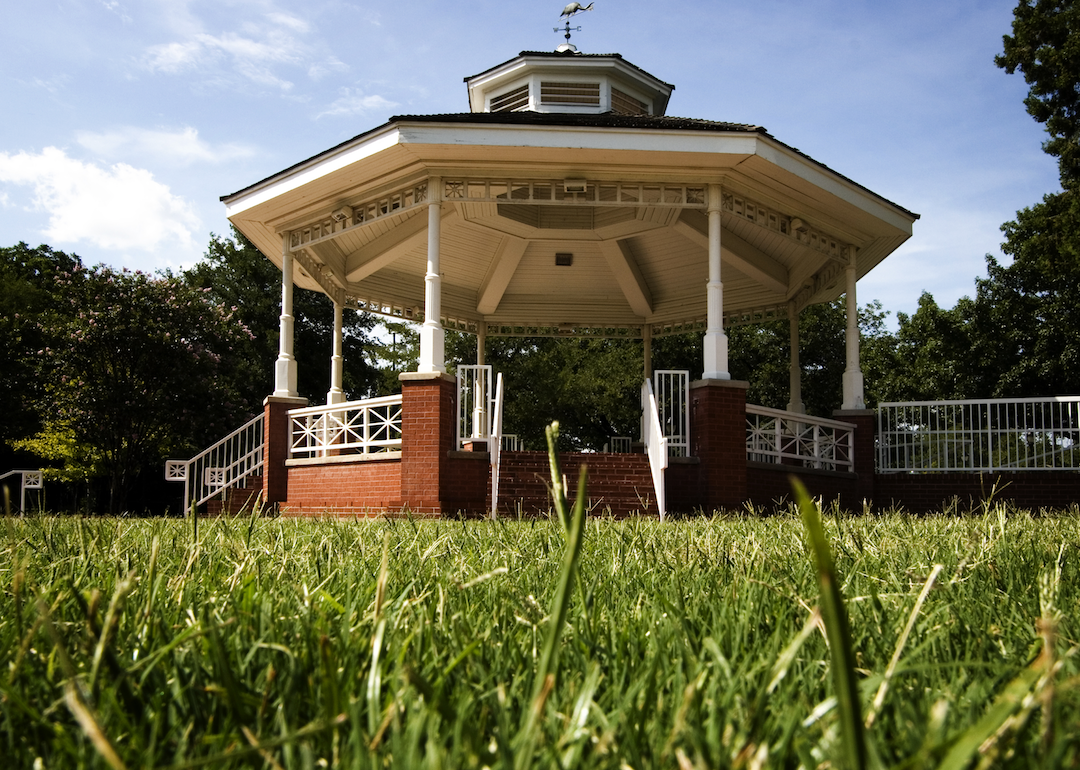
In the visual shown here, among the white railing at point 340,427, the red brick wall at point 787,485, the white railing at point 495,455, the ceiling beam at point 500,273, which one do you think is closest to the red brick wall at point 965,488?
the red brick wall at point 787,485

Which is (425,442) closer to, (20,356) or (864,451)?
(864,451)

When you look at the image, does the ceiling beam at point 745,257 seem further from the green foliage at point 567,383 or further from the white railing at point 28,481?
the green foliage at point 567,383

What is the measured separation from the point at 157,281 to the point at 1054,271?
74.3 feet

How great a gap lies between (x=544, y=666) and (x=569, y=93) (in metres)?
15.6

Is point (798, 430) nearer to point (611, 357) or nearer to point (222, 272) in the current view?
point (611, 357)

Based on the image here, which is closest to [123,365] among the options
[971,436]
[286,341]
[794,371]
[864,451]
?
[286,341]

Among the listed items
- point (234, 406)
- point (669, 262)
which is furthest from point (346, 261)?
point (234, 406)

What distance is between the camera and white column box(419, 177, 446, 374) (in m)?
10.6

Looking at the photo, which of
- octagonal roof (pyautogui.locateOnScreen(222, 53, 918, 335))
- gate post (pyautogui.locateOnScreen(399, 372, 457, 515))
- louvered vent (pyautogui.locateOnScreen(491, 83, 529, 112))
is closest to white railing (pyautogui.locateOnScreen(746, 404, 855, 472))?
octagonal roof (pyautogui.locateOnScreen(222, 53, 918, 335))

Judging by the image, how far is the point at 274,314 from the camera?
33.2 m

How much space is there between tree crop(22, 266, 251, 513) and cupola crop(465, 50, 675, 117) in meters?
8.57

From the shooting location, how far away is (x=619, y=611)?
6.06 ft

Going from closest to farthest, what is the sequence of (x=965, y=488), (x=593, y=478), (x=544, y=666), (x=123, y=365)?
(x=544, y=666) → (x=593, y=478) → (x=965, y=488) → (x=123, y=365)

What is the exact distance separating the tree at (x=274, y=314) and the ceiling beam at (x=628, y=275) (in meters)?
18.1
